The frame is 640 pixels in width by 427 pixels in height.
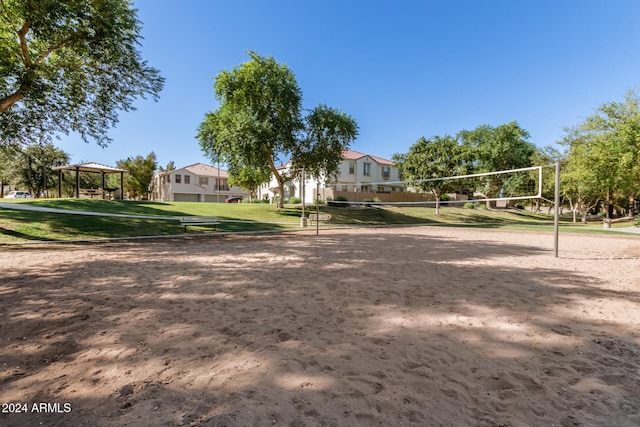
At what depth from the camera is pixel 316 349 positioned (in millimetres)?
3604

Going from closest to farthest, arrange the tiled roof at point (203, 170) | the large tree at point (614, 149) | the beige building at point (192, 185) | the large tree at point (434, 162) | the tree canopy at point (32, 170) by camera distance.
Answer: the large tree at point (614, 149)
the large tree at point (434, 162)
the tree canopy at point (32, 170)
the beige building at point (192, 185)
the tiled roof at point (203, 170)

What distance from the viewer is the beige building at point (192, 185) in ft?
193

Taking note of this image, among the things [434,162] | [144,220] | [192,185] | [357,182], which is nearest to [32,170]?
[192,185]

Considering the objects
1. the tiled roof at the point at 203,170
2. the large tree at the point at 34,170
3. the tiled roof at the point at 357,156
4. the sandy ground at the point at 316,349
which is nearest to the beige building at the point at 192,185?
the tiled roof at the point at 203,170

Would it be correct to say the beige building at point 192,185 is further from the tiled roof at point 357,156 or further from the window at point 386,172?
the window at point 386,172

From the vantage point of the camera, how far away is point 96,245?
12438mm

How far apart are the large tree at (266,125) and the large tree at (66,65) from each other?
971 cm

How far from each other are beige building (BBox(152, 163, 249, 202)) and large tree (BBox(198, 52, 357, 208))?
33.7 meters

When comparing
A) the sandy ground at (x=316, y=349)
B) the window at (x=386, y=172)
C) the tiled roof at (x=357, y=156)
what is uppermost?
the tiled roof at (x=357, y=156)

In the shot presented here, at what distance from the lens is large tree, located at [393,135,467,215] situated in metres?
37.8

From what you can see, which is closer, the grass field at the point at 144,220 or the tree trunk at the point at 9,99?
the tree trunk at the point at 9,99

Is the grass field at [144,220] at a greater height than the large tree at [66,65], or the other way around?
the large tree at [66,65]

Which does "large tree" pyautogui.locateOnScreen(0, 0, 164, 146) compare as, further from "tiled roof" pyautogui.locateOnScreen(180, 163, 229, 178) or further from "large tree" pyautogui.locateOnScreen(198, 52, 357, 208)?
"tiled roof" pyautogui.locateOnScreen(180, 163, 229, 178)

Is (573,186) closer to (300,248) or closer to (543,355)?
(300,248)
